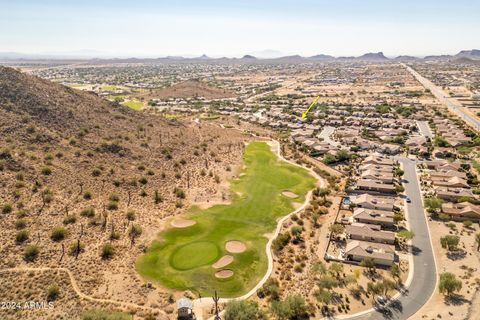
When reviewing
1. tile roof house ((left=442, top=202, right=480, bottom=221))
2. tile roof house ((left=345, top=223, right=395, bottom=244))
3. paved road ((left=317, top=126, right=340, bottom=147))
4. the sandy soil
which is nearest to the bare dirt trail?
the sandy soil

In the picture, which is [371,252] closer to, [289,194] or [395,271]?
[395,271]

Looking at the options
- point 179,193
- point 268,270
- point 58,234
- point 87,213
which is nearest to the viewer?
point 268,270

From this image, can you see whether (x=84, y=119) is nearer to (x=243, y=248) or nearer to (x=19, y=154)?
(x=19, y=154)

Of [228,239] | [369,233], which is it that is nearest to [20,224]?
[228,239]

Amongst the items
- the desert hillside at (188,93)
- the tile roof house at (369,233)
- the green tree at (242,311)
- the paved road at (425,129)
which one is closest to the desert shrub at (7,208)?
the green tree at (242,311)

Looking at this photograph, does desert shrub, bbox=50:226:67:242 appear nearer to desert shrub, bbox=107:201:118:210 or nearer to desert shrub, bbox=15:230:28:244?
desert shrub, bbox=15:230:28:244

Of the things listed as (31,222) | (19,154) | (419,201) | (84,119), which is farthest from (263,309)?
(84,119)
